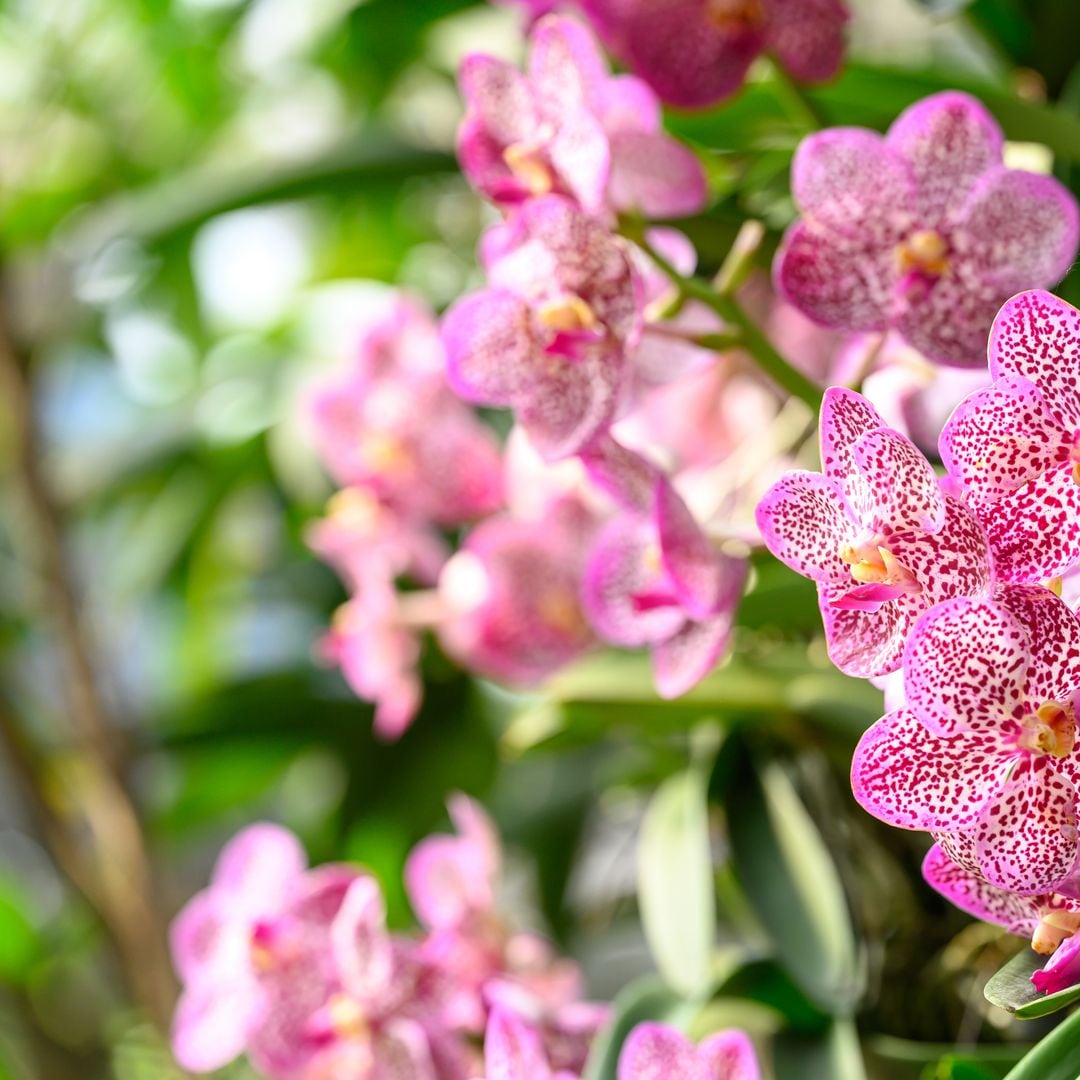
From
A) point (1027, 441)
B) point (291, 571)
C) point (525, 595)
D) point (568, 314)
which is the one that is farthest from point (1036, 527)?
point (291, 571)

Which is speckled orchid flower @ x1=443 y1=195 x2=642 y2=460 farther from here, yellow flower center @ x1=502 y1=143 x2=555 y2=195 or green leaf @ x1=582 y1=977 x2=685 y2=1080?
green leaf @ x1=582 y1=977 x2=685 y2=1080

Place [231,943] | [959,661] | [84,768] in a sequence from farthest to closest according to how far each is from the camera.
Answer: [84,768]
[231,943]
[959,661]

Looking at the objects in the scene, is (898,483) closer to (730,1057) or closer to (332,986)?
(730,1057)

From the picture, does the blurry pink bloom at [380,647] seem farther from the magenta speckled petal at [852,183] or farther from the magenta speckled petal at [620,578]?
the magenta speckled petal at [852,183]

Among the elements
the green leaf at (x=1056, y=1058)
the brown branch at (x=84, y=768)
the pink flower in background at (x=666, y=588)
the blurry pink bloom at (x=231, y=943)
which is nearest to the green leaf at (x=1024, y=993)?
the green leaf at (x=1056, y=1058)

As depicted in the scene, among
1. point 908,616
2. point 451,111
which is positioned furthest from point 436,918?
point 451,111

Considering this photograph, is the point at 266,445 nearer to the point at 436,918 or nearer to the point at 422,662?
the point at 422,662
